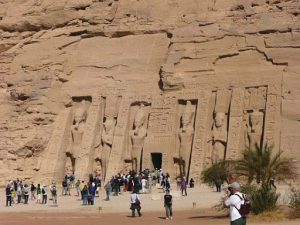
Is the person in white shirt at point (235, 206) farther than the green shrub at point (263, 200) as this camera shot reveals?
No

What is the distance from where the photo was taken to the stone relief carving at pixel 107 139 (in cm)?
3444

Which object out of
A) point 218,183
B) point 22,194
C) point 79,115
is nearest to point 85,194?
point 22,194

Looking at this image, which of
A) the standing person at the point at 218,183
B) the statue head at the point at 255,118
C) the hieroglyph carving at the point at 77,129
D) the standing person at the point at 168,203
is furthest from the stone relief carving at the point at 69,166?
the standing person at the point at 168,203

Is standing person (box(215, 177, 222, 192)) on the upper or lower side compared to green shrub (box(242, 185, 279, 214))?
upper

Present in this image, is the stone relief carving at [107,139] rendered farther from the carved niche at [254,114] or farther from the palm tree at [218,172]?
the palm tree at [218,172]

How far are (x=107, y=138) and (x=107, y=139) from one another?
6 centimetres

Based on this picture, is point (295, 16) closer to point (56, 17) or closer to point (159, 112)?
point (159, 112)

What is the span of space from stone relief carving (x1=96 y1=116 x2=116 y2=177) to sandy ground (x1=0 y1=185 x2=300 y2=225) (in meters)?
4.76

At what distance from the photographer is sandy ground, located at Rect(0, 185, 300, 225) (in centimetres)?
1948

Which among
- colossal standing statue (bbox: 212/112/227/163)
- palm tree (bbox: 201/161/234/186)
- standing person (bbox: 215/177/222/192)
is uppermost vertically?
colossal standing statue (bbox: 212/112/227/163)

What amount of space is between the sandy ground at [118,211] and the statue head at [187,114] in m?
4.13

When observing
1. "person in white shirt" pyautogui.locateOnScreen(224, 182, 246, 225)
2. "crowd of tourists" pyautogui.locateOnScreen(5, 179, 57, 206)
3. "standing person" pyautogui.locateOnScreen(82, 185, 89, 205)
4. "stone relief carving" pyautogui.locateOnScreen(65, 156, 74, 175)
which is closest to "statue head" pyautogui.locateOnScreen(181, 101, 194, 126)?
"stone relief carving" pyautogui.locateOnScreen(65, 156, 74, 175)

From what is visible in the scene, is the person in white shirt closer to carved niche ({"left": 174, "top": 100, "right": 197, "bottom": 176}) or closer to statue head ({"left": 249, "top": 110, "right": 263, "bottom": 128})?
statue head ({"left": 249, "top": 110, "right": 263, "bottom": 128})

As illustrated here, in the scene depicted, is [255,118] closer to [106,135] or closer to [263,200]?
[106,135]
